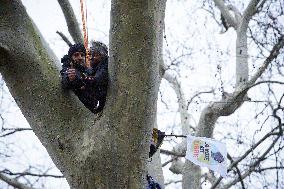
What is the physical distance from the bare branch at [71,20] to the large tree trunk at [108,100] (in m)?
1.94

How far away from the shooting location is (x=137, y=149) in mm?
1867

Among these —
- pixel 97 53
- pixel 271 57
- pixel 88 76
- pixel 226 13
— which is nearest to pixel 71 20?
pixel 97 53

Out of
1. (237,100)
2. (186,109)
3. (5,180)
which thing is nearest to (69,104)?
(5,180)

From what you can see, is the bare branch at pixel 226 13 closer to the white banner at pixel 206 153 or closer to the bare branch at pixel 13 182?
the white banner at pixel 206 153

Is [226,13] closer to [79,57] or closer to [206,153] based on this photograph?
[206,153]

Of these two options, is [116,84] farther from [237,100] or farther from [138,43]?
[237,100]

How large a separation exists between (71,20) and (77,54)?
1.22 m

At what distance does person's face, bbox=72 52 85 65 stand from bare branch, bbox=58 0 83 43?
3.33ft

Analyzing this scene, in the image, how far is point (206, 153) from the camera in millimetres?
3623

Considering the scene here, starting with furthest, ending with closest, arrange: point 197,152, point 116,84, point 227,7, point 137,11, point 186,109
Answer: point 227,7 < point 186,109 < point 197,152 < point 116,84 < point 137,11

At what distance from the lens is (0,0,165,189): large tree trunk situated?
183 cm

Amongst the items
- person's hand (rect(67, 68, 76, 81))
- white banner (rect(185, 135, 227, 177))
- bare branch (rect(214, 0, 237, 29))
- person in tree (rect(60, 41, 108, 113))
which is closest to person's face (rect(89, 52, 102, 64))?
person in tree (rect(60, 41, 108, 113))

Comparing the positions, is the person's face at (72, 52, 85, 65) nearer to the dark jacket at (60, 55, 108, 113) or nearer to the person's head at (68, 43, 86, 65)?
the person's head at (68, 43, 86, 65)

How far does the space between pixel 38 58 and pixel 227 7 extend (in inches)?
223
